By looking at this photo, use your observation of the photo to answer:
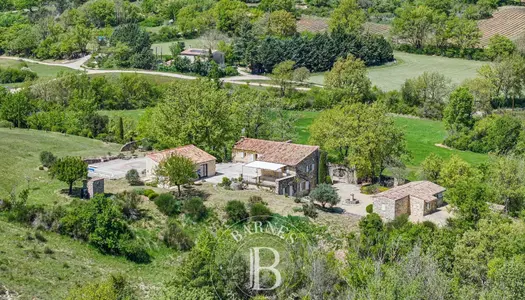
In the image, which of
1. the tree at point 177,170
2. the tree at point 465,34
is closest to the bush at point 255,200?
the tree at point 177,170

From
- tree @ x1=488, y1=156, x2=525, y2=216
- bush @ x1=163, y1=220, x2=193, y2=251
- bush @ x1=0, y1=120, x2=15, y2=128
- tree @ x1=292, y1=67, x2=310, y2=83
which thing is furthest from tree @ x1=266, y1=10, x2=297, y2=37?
bush @ x1=163, y1=220, x2=193, y2=251

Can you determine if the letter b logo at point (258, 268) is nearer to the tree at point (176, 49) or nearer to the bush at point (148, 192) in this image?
the bush at point (148, 192)

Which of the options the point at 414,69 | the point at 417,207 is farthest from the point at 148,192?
the point at 414,69

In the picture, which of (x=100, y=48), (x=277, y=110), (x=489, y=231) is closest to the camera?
(x=489, y=231)

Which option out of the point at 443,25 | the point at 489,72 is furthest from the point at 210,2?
the point at 489,72

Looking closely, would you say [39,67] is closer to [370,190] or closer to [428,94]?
[428,94]

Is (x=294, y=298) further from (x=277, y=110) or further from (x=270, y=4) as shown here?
(x=270, y=4)
